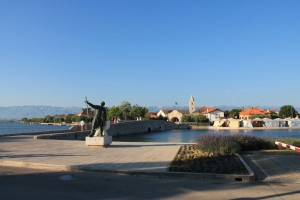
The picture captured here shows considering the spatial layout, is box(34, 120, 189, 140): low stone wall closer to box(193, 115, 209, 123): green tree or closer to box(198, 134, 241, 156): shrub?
box(193, 115, 209, 123): green tree

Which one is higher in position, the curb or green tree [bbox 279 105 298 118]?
green tree [bbox 279 105 298 118]

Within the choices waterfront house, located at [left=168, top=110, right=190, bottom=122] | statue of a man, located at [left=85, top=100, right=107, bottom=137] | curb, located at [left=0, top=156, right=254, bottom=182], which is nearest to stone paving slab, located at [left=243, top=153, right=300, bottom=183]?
curb, located at [left=0, top=156, right=254, bottom=182]

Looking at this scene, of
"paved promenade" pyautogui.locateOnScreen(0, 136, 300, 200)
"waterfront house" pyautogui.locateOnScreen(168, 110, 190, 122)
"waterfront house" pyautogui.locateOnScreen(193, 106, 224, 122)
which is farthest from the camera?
"waterfront house" pyautogui.locateOnScreen(168, 110, 190, 122)

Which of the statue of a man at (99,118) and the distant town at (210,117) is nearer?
the statue of a man at (99,118)

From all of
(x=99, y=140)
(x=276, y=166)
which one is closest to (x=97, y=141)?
(x=99, y=140)

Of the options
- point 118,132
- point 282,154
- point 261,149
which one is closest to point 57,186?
point 282,154

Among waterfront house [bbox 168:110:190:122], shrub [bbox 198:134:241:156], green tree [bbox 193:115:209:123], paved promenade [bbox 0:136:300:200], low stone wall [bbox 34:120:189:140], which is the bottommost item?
paved promenade [bbox 0:136:300:200]

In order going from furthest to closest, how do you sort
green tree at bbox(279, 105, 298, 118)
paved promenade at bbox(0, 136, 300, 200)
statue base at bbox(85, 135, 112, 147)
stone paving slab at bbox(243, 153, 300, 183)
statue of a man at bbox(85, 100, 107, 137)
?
green tree at bbox(279, 105, 298, 118), statue of a man at bbox(85, 100, 107, 137), statue base at bbox(85, 135, 112, 147), stone paving slab at bbox(243, 153, 300, 183), paved promenade at bbox(0, 136, 300, 200)

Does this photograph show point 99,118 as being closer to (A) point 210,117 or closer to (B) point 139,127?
(B) point 139,127

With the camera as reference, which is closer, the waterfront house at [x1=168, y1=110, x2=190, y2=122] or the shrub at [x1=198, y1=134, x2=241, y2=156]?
the shrub at [x1=198, y1=134, x2=241, y2=156]

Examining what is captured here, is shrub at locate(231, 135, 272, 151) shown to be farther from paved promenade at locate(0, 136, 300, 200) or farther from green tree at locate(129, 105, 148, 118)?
green tree at locate(129, 105, 148, 118)

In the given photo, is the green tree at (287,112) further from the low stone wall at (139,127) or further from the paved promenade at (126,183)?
the paved promenade at (126,183)

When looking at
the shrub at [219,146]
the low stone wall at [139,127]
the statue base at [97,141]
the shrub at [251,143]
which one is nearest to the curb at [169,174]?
the shrub at [219,146]

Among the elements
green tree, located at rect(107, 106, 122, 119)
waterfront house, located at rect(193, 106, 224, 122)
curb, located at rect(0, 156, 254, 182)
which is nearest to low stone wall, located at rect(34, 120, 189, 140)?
green tree, located at rect(107, 106, 122, 119)
